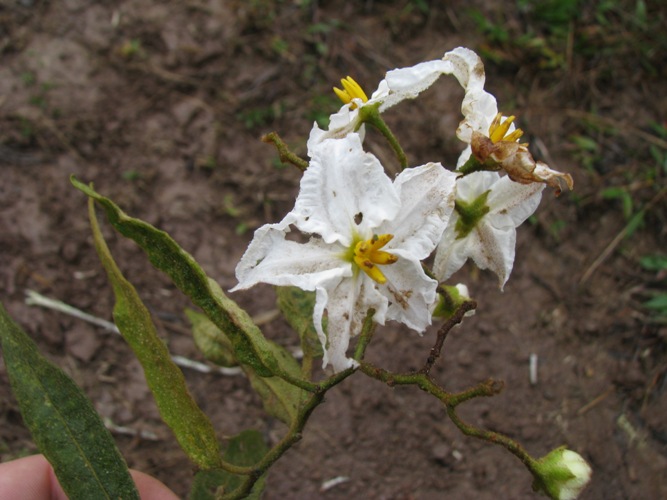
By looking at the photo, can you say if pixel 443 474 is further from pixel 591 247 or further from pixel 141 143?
pixel 141 143

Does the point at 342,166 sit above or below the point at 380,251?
above

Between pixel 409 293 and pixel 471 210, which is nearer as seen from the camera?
pixel 409 293

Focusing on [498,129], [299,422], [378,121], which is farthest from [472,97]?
[299,422]

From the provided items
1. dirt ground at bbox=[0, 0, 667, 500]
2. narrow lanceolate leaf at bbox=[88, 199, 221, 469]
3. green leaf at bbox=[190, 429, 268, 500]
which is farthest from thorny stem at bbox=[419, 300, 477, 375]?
dirt ground at bbox=[0, 0, 667, 500]

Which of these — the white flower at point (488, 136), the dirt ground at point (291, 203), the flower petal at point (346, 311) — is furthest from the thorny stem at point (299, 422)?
the dirt ground at point (291, 203)

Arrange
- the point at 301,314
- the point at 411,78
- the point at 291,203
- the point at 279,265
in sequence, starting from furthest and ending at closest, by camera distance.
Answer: the point at 291,203, the point at 301,314, the point at 411,78, the point at 279,265

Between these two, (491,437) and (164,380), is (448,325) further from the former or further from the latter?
(164,380)

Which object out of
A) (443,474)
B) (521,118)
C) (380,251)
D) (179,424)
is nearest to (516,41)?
(521,118)
